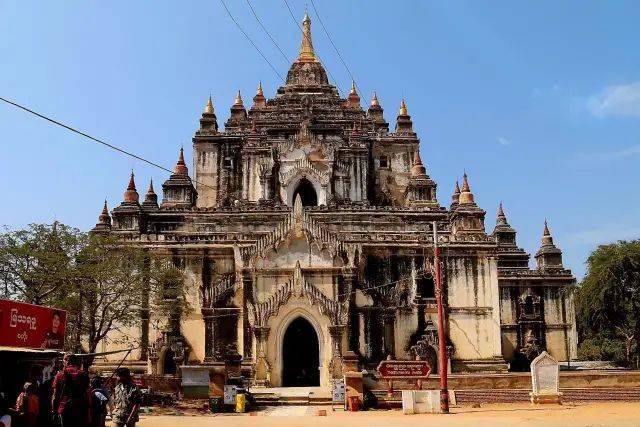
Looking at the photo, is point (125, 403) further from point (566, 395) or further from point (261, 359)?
point (261, 359)

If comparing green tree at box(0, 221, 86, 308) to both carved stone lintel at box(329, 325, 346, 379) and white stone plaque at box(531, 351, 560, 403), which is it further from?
white stone plaque at box(531, 351, 560, 403)

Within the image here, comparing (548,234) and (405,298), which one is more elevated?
(548,234)

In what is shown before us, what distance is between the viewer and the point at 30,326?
17.8 metres

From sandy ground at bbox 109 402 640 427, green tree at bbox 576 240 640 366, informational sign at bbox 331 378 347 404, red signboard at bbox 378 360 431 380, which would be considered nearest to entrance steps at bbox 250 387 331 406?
sandy ground at bbox 109 402 640 427

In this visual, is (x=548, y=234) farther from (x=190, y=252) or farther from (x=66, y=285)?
(x=66, y=285)

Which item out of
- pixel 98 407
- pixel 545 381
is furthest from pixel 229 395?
pixel 98 407

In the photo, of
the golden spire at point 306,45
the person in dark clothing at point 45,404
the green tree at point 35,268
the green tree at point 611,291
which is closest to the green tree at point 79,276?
the green tree at point 35,268

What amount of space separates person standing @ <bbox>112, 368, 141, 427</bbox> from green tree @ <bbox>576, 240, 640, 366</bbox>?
35256 millimetres

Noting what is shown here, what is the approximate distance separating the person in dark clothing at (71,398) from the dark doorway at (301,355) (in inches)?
875

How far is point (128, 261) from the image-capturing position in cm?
→ 3341

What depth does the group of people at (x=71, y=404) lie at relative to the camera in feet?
41.0

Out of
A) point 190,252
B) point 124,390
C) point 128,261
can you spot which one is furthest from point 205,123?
point 124,390

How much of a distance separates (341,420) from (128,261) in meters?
15.6

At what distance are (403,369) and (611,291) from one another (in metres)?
20.5
